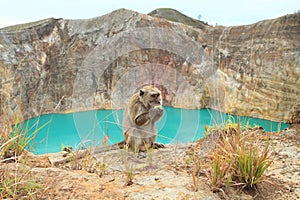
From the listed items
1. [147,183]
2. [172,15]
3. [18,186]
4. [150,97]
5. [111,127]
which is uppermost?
[172,15]

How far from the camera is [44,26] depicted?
10742mm

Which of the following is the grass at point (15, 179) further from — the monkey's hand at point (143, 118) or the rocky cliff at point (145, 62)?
the rocky cliff at point (145, 62)

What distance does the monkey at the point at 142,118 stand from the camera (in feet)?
8.57

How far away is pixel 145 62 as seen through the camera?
35.6 ft

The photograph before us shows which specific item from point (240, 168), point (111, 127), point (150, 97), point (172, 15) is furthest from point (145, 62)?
point (240, 168)

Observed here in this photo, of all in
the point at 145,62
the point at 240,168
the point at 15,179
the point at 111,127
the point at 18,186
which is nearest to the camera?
the point at 15,179

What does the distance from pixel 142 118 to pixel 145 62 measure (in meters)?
8.43

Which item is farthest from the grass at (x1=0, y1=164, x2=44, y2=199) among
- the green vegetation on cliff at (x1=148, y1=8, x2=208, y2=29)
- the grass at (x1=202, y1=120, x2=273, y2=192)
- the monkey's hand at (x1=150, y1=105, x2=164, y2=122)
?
the green vegetation on cliff at (x1=148, y1=8, x2=208, y2=29)

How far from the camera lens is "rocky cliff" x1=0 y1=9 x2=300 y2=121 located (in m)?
8.48

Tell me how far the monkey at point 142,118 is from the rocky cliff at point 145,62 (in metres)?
4.98

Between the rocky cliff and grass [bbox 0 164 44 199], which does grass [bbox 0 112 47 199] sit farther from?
the rocky cliff

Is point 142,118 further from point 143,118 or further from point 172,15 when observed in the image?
point 172,15

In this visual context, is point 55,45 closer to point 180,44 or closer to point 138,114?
point 180,44

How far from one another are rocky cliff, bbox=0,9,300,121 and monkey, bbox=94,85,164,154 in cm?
498
